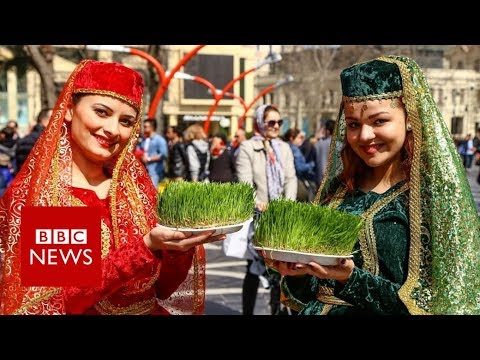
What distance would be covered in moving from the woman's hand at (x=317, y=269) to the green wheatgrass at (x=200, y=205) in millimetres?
184

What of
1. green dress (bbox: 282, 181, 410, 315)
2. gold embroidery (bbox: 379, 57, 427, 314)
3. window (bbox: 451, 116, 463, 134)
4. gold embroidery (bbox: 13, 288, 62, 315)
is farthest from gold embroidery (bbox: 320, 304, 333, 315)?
window (bbox: 451, 116, 463, 134)

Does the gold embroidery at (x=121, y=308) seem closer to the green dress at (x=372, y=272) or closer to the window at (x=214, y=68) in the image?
the green dress at (x=372, y=272)

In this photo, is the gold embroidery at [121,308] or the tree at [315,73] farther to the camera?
the tree at [315,73]

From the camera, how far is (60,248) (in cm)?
213

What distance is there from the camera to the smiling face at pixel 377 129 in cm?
211

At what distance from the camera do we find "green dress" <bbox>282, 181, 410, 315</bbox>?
2.03 m

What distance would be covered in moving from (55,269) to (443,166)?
129cm

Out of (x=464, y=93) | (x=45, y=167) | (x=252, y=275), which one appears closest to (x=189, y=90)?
(x=464, y=93)

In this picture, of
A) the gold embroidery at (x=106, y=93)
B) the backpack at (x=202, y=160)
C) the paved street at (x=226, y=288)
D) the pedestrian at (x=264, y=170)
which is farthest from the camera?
the backpack at (x=202, y=160)

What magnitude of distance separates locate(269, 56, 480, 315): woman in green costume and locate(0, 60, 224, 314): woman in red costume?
21.2 inches

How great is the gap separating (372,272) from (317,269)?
36cm

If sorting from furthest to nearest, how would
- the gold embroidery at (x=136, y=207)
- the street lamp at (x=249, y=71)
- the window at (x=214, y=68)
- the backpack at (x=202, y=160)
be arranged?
the window at (x=214, y=68), the street lamp at (x=249, y=71), the backpack at (x=202, y=160), the gold embroidery at (x=136, y=207)

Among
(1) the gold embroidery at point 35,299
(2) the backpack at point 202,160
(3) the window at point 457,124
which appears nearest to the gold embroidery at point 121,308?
(1) the gold embroidery at point 35,299
